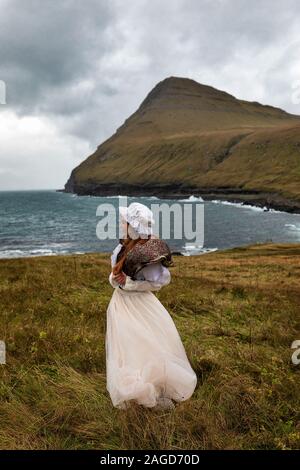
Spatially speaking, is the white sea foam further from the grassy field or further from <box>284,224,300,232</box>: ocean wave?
the grassy field

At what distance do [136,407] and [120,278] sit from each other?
163 centimetres

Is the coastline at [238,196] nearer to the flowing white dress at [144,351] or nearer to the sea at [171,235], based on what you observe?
the sea at [171,235]

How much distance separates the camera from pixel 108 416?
493 cm

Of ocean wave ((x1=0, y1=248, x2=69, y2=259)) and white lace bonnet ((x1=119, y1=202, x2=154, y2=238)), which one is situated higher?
white lace bonnet ((x1=119, y1=202, x2=154, y2=238))

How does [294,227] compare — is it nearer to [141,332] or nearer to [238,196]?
[238,196]

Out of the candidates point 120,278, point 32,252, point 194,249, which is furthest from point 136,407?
point 194,249

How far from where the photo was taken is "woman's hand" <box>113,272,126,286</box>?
5562 millimetres

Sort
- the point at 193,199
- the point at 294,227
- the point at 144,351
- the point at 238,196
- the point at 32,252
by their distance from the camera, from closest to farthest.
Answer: the point at 144,351 < the point at 32,252 < the point at 294,227 < the point at 238,196 < the point at 193,199

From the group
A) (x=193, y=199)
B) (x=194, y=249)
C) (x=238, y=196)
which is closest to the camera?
(x=194, y=249)

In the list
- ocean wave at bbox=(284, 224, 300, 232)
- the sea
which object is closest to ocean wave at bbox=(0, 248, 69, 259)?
the sea

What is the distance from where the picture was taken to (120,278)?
18.4 feet

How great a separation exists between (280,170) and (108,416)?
173452 millimetres
